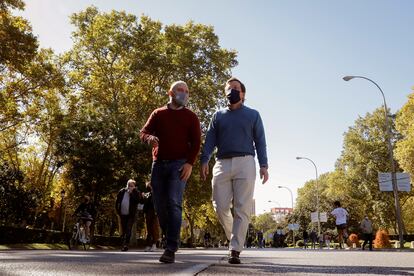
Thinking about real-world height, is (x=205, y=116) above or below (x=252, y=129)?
above

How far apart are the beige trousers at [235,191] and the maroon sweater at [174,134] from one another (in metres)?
0.52

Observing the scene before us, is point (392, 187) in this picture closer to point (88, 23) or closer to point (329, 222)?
point (88, 23)

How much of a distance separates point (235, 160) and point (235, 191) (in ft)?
1.26

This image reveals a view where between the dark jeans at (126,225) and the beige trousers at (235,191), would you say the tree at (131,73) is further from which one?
the beige trousers at (235,191)

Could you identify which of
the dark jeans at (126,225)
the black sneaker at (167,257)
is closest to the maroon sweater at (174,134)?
A: the black sneaker at (167,257)

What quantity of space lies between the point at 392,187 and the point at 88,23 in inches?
986

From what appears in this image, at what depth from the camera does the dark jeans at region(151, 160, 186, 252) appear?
5281mm

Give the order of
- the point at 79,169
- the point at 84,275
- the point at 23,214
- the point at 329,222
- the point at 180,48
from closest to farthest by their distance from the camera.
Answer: the point at 84,275, the point at 23,214, the point at 79,169, the point at 180,48, the point at 329,222

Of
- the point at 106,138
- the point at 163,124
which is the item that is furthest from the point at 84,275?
the point at 106,138

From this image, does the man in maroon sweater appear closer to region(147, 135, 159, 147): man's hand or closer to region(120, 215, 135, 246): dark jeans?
region(147, 135, 159, 147): man's hand

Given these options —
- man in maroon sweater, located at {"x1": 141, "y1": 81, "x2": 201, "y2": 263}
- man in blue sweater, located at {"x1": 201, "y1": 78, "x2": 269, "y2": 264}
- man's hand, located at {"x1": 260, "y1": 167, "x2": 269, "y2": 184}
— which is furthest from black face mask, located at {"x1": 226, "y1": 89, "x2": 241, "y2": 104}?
man's hand, located at {"x1": 260, "y1": 167, "x2": 269, "y2": 184}

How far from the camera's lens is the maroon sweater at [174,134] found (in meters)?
5.46

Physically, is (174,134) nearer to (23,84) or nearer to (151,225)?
(151,225)

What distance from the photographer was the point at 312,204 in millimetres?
84000
